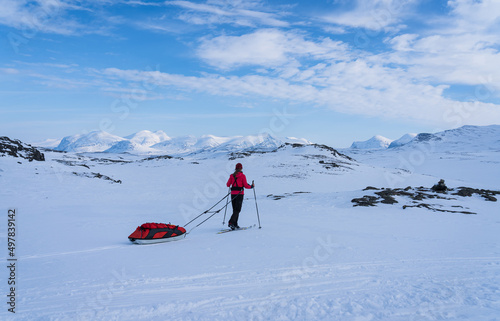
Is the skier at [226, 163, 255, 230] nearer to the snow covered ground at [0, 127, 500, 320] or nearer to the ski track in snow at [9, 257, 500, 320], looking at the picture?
the snow covered ground at [0, 127, 500, 320]

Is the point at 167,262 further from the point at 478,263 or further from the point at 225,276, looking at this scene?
the point at 478,263

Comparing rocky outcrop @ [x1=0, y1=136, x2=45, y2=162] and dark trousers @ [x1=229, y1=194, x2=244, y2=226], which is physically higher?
rocky outcrop @ [x1=0, y1=136, x2=45, y2=162]

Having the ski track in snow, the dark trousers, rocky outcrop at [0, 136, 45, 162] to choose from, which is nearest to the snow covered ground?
the ski track in snow

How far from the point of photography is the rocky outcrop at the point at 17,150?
2734cm

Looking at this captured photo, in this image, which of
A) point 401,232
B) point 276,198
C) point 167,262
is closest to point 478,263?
point 401,232

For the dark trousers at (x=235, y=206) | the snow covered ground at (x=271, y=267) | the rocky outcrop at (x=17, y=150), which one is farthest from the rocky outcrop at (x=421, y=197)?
the rocky outcrop at (x=17, y=150)

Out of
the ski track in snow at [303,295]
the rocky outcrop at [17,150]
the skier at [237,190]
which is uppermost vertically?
the rocky outcrop at [17,150]

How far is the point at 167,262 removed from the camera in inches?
276

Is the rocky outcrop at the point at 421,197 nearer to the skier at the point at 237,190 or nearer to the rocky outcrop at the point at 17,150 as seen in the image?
the skier at the point at 237,190

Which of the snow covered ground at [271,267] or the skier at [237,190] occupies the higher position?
the skier at [237,190]

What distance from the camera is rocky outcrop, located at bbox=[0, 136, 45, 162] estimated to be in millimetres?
27344

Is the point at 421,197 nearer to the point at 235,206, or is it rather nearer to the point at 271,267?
the point at 235,206

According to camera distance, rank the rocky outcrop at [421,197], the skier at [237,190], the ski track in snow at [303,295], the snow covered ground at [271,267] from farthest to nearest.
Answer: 1. the rocky outcrop at [421,197]
2. the skier at [237,190]
3. the snow covered ground at [271,267]
4. the ski track in snow at [303,295]

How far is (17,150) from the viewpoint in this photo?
30.0 m
